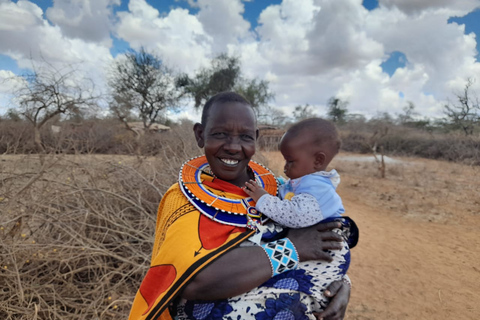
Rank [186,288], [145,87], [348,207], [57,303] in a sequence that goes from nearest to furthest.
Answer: [186,288], [57,303], [348,207], [145,87]

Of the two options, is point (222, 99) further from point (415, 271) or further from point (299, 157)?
point (415, 271)

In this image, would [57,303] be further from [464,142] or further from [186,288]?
[464,142]

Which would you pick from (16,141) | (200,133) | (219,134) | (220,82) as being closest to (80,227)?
(16,141)

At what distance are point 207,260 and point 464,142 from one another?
24.5 metres

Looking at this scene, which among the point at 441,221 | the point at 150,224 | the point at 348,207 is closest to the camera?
the point at 150,224

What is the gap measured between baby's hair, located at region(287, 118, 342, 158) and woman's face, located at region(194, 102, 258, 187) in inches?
12.6

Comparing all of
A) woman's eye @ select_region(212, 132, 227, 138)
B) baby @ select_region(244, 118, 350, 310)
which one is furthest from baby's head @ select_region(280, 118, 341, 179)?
woman's eye @ select_region(212, 132, 227, 138)

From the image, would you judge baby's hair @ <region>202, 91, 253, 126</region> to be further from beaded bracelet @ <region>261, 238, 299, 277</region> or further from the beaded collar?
beaded bracelet @ <region>261, 238, 299, 277</region>

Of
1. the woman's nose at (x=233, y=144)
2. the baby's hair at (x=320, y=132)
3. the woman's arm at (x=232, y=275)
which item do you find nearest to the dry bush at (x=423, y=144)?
the baby's hair at (x=320, y=132)

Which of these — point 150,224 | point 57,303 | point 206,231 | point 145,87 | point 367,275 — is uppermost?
point 145,87

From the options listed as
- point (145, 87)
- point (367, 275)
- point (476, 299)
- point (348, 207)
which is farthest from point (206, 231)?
point (145, 87)

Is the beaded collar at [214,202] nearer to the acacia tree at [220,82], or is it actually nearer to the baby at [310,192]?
the baby at [310,192]

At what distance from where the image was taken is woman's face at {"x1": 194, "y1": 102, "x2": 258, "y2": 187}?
3.89ft

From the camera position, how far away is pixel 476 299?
3779mm
